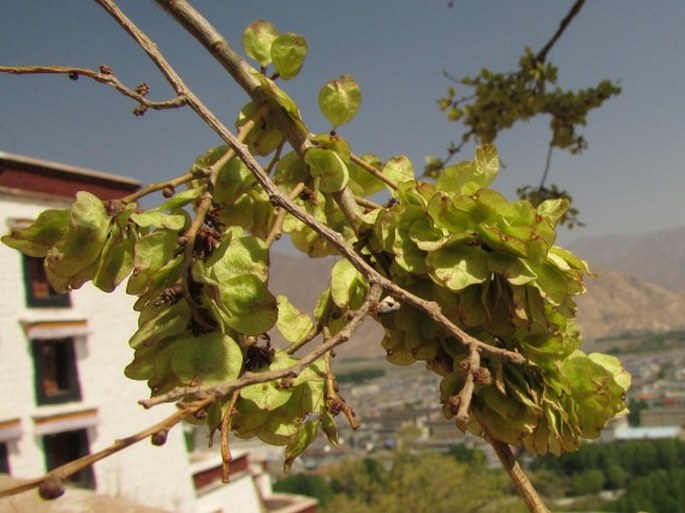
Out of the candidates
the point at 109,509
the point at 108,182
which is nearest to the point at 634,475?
the point at 108,182

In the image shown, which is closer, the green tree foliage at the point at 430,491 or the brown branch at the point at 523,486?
the brown branch at the point at 523,486

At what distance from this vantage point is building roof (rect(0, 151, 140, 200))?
757 cm

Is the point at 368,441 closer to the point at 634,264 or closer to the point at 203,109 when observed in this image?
the point at 203,109

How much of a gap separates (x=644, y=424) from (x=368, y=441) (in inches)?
487

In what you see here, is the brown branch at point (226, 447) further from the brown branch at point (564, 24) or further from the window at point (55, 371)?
the window at point (55, 371)

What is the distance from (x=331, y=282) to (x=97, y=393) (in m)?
9.18

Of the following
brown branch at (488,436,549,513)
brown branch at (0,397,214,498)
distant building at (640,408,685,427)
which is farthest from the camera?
distant building at (640,408,685,427)

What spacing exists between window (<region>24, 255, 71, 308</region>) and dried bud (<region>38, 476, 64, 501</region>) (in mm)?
8229

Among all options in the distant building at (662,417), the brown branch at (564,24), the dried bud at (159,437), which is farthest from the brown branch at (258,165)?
the distant building at (662,417)

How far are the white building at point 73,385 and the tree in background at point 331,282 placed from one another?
7.31 m

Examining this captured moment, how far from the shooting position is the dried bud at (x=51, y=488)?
7.6 inches

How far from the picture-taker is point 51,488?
19 centimetres

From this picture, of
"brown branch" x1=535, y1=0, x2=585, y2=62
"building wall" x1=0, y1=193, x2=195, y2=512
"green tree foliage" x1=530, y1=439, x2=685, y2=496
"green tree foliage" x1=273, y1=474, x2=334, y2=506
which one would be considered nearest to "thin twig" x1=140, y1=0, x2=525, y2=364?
"brown branch" x1=535, y1=0, x2=585, y2=62

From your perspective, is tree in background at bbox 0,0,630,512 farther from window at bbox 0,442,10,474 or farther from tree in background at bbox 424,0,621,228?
window at bbox 0,442,10,474
